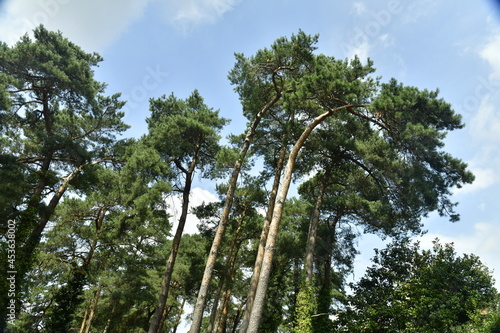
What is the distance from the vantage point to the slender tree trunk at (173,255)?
1374cm

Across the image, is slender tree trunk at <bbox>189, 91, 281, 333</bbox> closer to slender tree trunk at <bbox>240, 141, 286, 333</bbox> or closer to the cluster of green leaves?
slender tree trunk at <bbox>240, 141, 286, 333</bbox>

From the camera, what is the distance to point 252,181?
59.6 ft

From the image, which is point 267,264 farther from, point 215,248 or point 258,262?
point 258,262

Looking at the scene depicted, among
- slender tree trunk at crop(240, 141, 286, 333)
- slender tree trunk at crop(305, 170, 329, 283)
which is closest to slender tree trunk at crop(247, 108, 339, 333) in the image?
slender tree trunk at crop(240, 141, 286, 333)

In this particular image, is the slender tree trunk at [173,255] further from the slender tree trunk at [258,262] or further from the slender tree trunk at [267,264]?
the slender tree trunk at [267,264]

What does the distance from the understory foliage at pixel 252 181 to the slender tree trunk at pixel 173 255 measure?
7 centimetres

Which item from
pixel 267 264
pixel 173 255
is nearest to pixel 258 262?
pixel 267 264

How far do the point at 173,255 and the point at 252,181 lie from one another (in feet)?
20.9

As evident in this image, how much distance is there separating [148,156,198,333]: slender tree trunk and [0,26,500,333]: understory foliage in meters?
0.07

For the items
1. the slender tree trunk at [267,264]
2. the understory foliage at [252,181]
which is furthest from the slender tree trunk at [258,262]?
the slender tree trunk at [267,264]

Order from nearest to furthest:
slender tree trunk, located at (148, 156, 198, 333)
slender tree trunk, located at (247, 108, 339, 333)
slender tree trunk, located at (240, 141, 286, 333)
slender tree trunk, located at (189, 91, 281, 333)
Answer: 1. slender tree trunk, located at (247, 108, 339, 333)
2. slender tree trunk, located at (189, 91, 281, 333)
3. slender tree trunk, located at (240, 141, 286, 333)
4. slender tree trunk, located at (148, 156, 198, 333)

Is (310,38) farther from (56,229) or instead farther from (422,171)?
(56,229)

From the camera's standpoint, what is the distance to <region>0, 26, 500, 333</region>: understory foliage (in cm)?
1184

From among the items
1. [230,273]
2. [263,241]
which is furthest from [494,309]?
[230,273]
